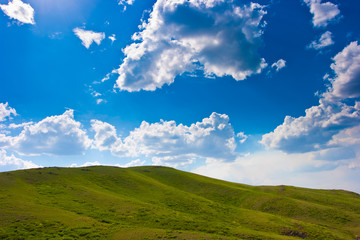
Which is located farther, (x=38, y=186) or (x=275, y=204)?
(x=275, y=204)

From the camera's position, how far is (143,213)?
49.6 m

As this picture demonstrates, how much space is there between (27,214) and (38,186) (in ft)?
94.5

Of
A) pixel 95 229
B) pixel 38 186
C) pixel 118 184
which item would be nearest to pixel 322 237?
pixel 95 229

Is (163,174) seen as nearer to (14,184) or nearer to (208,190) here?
(208,190)

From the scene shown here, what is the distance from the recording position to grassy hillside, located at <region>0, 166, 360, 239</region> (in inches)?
1479

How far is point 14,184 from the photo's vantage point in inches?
2473

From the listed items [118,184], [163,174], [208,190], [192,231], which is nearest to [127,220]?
[192,231]

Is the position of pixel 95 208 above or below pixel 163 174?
below

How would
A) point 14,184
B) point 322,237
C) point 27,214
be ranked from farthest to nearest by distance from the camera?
point 14,184 → point 322,237 → point 27,214

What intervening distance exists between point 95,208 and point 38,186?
91.9 ft

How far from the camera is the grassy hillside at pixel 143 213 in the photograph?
3756 cm

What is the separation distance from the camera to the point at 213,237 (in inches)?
1481

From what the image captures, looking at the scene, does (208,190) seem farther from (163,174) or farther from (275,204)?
(163,174)

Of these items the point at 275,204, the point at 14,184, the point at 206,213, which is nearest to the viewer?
the point at 206,213
